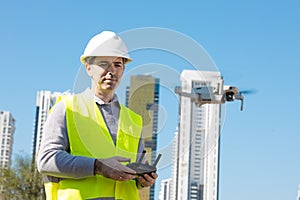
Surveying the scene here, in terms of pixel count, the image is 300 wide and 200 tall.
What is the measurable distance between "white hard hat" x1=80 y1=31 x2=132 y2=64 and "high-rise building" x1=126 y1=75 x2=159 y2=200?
9 centimetres

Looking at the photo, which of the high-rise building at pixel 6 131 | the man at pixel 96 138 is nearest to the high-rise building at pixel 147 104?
the man at pixel 96 138

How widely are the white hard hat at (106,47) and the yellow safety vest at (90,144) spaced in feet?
0.47

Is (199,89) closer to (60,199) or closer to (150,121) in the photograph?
(150,121)

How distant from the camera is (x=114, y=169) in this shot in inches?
81.0

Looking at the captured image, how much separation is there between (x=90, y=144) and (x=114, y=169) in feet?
0.49

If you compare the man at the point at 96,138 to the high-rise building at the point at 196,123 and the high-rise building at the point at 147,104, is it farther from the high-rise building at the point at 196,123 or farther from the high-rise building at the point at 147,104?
the high-rise building at the point at 196,123

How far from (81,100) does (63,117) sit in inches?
3.1

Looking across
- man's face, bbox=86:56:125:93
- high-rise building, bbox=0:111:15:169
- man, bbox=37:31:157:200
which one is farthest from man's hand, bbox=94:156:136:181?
high-rise building, bbox=0:111:15:169

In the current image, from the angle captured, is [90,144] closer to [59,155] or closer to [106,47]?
[59,155]

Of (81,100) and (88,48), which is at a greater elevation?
(88,48)

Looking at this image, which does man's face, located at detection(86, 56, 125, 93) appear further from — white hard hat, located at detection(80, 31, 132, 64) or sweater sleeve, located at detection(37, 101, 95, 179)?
sweater sleeve, located at detection(37, 101, 95, 179)

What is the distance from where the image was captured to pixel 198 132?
2.31 m

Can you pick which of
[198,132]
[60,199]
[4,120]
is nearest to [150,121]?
[198,132]

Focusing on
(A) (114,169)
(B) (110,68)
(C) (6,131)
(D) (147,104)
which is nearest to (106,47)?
(B) (110,68)
